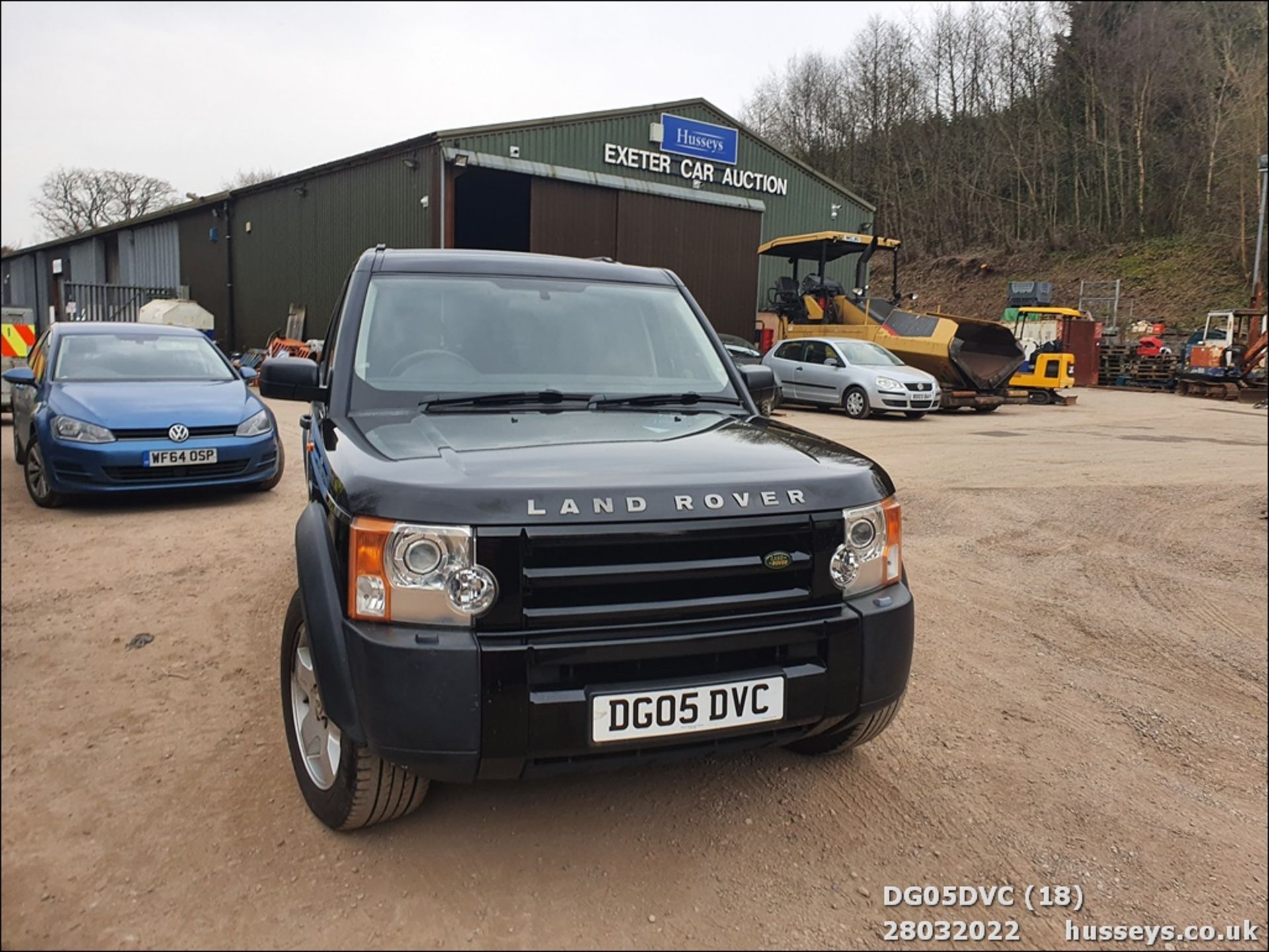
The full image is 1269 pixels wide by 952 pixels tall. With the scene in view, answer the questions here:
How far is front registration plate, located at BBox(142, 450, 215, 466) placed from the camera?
250 inches

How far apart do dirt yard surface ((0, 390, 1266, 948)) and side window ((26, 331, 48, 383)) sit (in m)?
2.67

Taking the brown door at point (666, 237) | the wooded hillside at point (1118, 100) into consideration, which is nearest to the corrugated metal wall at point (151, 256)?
the brown door at point (666, 237)

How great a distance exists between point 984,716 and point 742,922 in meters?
1.77

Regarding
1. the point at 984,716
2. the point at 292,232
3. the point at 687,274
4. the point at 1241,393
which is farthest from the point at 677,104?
the point at 984,716

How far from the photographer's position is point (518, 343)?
3.39m

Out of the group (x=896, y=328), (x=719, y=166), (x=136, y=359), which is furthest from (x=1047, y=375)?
(x=136, y=359)

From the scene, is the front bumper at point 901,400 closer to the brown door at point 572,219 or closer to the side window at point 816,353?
the side window at point 816,353

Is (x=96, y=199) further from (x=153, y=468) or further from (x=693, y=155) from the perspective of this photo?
(x=693, y=155)

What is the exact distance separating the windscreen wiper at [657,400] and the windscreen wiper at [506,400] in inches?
2.5

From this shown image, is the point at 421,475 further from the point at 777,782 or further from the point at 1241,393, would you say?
the point at 1241,393

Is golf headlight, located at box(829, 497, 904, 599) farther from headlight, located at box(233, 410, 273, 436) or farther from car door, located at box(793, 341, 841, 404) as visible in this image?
car door, located at box(793, 341, 841, 404)

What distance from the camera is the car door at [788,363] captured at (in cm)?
1669

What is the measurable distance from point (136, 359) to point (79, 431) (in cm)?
135

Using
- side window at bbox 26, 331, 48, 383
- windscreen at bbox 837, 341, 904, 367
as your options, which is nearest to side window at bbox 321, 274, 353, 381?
side window at bbox 26, 331, 48, 383
